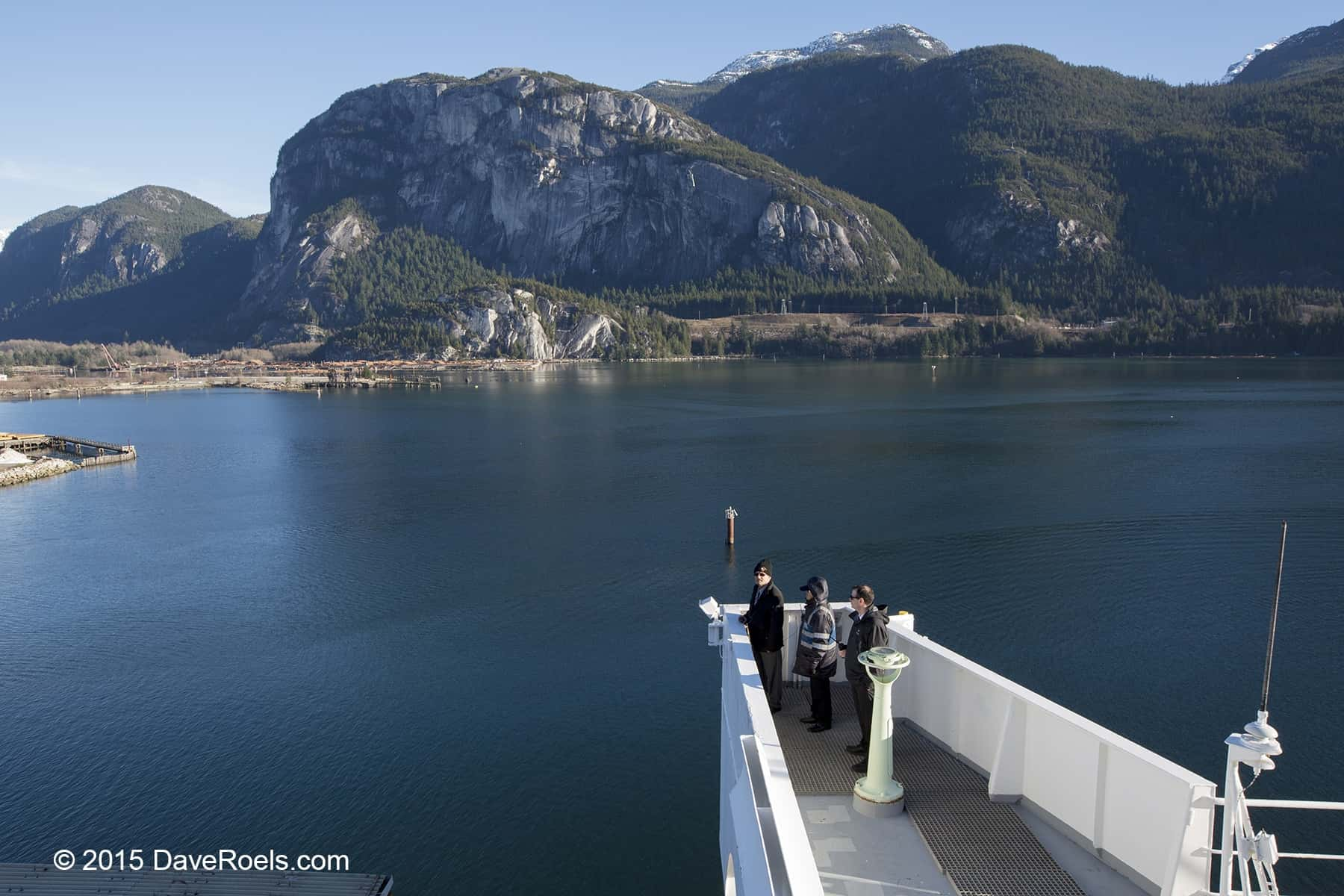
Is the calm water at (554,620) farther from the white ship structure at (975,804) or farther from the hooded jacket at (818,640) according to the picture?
the white ship structure at (975,804)

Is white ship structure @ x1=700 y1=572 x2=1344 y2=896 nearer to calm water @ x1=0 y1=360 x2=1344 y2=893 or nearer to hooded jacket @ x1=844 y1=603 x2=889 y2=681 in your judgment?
hooded jacket @ x1=844 y1=603 x2=889 y2=681

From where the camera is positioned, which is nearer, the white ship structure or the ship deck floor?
the white ship structure

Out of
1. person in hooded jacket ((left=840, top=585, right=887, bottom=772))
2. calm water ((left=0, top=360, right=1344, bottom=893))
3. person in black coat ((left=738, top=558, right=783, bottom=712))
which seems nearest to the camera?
person in hooded jacket ((left=840, top=585, right=887, bottom=772))

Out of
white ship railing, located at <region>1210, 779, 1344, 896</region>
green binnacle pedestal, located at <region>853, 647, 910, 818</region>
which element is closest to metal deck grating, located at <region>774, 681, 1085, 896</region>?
green binnacle pedestal, located at <region>853, 647, 910, 818</region>

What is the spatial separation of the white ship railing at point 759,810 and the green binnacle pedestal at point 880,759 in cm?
84

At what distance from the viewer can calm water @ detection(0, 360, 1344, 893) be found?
1870cm

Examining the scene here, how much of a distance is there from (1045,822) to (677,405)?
105382mm

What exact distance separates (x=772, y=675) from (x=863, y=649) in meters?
2.11

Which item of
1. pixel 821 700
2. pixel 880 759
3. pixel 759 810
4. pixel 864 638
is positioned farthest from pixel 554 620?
pixel 759 810

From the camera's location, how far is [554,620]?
31.1 metres

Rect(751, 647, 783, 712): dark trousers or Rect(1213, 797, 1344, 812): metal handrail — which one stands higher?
Rect(1213, 797, 1344, 812): metal handrail

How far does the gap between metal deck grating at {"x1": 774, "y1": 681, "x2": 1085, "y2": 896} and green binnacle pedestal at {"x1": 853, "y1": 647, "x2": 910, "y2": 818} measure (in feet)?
1.08

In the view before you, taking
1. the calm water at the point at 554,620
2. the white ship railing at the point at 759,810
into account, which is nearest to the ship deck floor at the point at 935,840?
the white ship railing at the point at 759,810

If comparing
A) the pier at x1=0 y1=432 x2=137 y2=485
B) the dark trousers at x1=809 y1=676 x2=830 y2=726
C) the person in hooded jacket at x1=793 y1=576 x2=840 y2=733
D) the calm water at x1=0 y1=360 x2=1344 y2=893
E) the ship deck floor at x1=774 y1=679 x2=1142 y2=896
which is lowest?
the calm water at x1=0 y1=360 x2=1344 y2=893
